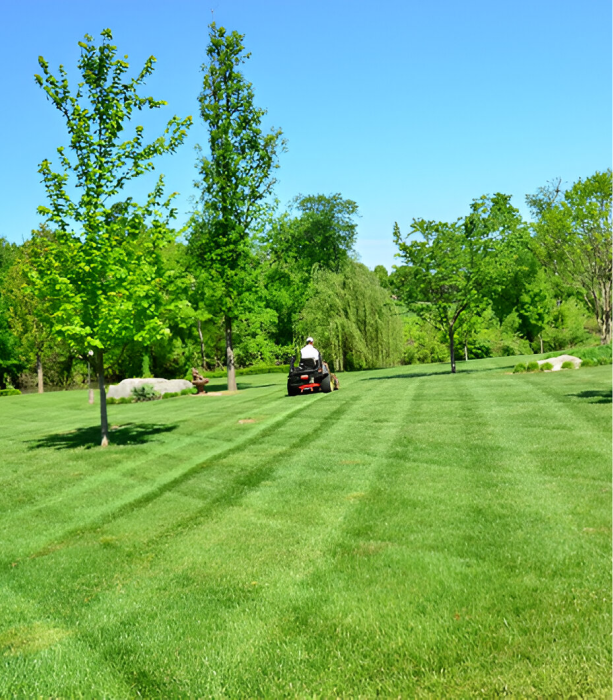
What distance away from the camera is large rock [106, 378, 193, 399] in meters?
25.9

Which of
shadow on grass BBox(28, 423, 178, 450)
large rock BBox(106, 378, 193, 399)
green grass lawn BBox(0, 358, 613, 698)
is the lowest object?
green grass lawn BBox(0, 358, 613, 698)

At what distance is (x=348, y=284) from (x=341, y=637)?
31955mm

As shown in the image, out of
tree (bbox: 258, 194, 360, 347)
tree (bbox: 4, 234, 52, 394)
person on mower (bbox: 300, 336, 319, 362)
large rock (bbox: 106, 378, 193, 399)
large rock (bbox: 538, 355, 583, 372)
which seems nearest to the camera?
person on mower (bbox: 300, 336, 319, 362)

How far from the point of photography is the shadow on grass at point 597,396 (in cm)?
1209

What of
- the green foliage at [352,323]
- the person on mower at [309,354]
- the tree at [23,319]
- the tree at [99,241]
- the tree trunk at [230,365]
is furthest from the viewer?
the tree at [23,319]

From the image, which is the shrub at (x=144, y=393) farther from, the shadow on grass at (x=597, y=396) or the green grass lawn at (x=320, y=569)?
the shadow on grass at (x=597, y=396)

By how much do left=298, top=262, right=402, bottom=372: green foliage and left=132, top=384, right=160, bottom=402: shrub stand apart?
10629mm

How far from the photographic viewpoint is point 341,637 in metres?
3.51

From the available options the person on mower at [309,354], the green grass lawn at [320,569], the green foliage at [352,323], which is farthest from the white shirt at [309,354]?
the green foliage at [352,323]

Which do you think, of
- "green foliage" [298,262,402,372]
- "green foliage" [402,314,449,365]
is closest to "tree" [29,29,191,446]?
"green foliage" [298,262,402,372]

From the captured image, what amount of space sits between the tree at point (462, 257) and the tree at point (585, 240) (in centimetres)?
308

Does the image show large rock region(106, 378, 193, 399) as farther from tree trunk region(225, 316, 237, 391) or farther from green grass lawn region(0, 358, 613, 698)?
green grass lawn region(0, 358, 613, 698)

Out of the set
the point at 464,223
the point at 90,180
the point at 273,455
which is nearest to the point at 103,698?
the point at 273,455

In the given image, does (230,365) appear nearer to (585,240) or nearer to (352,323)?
(352,323)
